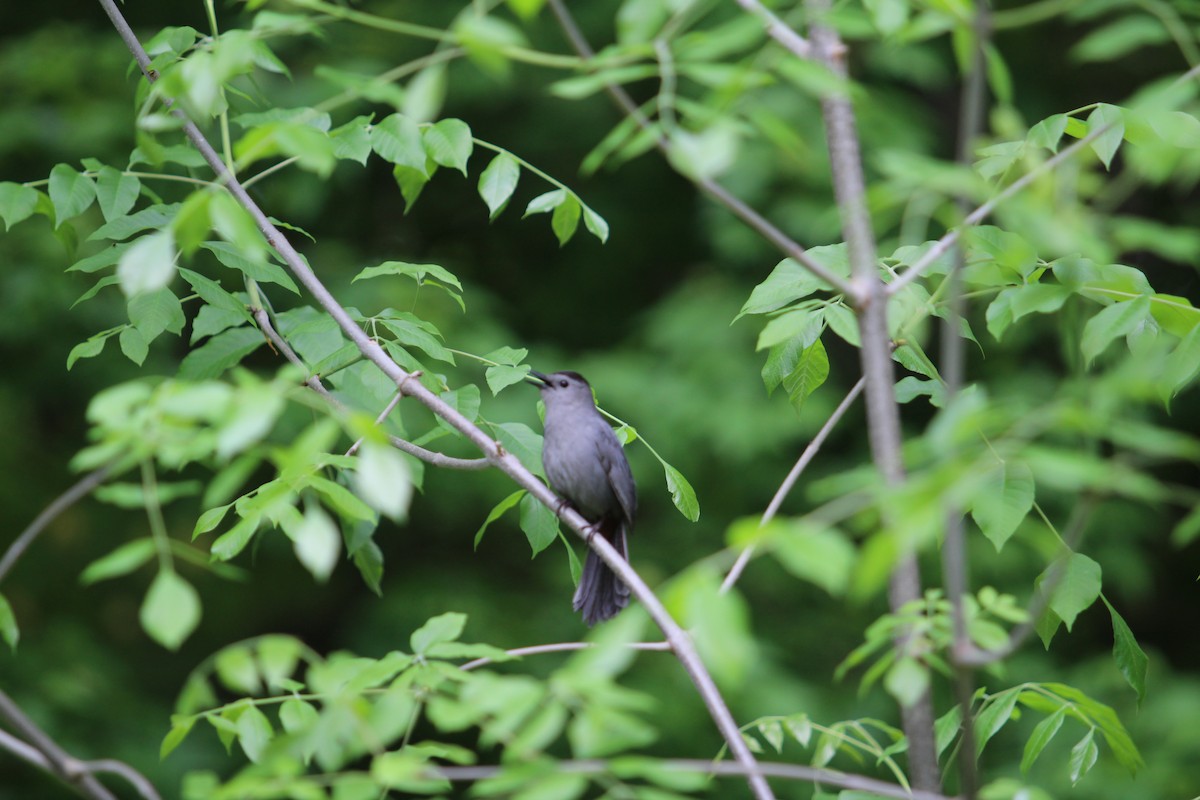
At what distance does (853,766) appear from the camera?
26.4ft

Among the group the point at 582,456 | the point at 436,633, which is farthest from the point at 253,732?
the point at 582,456

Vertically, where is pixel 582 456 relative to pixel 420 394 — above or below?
below

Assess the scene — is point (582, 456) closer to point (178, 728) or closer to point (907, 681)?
point (178, 728)


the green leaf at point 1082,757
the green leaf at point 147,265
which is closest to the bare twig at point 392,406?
the green leaf at point 147,265

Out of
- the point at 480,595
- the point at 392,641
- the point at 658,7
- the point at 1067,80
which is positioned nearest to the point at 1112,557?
the point at 1067,80

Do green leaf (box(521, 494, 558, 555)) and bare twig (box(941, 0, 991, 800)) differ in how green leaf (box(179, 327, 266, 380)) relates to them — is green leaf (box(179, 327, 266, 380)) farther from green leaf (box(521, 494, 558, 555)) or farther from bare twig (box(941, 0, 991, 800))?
bare twig (box(941, 0, 991, 800))

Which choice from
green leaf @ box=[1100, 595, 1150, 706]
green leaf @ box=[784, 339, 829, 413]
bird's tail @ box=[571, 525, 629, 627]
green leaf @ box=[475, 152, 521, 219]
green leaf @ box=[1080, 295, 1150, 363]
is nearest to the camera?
green leaf @ box=[1080, 295, 1150, 363]

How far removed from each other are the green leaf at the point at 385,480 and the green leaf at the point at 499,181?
1238 millimetres

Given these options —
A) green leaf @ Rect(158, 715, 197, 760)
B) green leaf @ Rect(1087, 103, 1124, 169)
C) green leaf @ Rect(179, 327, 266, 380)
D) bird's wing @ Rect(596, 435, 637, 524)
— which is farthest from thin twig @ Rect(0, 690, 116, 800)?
bird's wing @ Rect(596, 435, 637, 524)

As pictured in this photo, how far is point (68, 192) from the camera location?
2604 mm

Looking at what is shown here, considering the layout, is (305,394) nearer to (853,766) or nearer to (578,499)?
(578,499)

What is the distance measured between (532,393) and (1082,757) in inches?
213

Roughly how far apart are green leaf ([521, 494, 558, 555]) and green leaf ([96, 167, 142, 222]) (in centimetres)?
113

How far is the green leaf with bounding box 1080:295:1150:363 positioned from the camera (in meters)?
2.26
